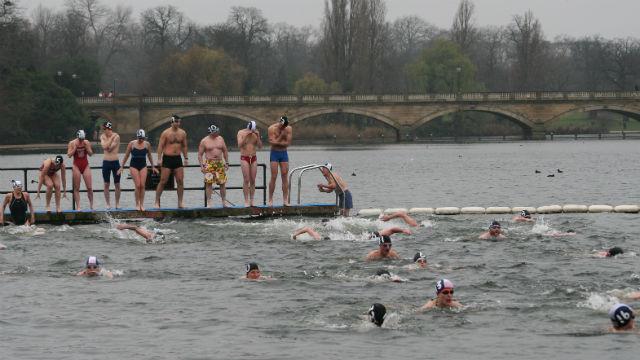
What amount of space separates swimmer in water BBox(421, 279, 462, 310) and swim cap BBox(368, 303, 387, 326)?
1303 millimetres

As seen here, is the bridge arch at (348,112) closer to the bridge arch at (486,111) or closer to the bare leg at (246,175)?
the bridge arch at (486,111)

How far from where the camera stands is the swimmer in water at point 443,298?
21.3 metres

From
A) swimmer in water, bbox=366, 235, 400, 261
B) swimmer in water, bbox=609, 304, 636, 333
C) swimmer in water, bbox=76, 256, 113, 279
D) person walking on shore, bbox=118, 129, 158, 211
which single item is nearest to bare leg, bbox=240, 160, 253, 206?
person walking on shore, bbox=118, 129, 158, 211

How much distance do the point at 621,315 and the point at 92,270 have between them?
1131 cm

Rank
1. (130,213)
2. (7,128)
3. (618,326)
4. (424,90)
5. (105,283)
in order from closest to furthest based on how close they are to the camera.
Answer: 1. (618,326)
2. (105,283)
3. (130,213)
4. (7,128)
5. (424,90)

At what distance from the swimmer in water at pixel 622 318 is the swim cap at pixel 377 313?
12.0 ft

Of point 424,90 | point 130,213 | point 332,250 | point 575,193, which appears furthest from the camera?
point 424,90

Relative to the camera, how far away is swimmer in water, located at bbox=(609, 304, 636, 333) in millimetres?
19391

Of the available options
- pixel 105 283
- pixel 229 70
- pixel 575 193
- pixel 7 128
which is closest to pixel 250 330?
pixel 105 283

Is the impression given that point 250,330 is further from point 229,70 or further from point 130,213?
point 229,70

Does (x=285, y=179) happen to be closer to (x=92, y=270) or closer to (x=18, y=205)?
(x=18, y=205)

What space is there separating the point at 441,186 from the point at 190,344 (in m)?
42.7

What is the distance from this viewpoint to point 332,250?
2869 centimetres

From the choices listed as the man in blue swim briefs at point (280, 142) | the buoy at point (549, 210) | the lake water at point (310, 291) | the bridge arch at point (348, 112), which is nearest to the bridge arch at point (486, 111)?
the bridge arch at point (348, 112)
